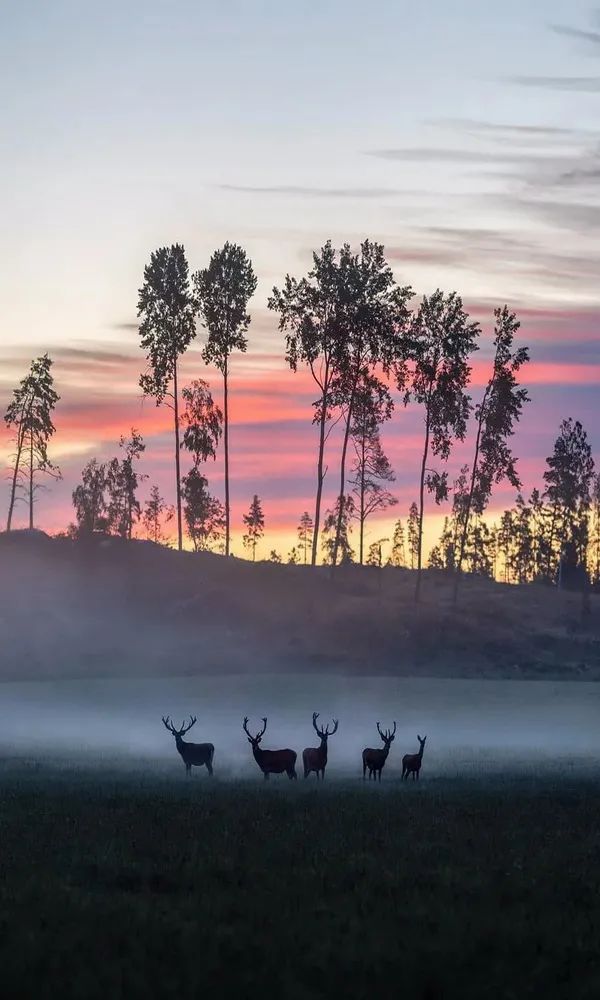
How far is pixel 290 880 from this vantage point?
16.0m

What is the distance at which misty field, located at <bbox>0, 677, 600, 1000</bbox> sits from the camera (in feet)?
38.5

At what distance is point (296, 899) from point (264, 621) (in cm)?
6653

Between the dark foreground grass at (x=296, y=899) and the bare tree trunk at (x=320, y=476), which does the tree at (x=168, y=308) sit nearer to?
the bare tree trunk at (x=320, y=476)

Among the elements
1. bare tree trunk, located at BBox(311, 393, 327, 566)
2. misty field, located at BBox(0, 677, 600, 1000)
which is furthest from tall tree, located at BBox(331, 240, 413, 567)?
misty field, located at BBox(0, 677, 600, 1000)

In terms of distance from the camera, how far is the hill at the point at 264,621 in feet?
247

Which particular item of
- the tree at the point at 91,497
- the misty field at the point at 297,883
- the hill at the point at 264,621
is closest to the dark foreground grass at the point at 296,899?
the misty field at the point at 297,883

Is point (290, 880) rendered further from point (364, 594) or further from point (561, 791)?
point (364, 594)

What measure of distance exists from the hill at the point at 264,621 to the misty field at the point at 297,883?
38.0 meters

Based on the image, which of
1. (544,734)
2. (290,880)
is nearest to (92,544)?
(544,734)

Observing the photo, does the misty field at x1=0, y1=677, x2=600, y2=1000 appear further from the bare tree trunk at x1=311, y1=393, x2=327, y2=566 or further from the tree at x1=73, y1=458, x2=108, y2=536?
the tree at x1=73, y1=458, x2=108, y2=536

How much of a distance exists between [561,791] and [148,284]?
66115 millimetres

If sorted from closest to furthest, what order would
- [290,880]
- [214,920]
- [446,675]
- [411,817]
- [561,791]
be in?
[214,920] → [290,880] → [411,817] → [561,791] → [446,675]

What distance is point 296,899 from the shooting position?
48.6ft

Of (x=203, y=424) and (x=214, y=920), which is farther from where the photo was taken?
(x=203, y=424)
